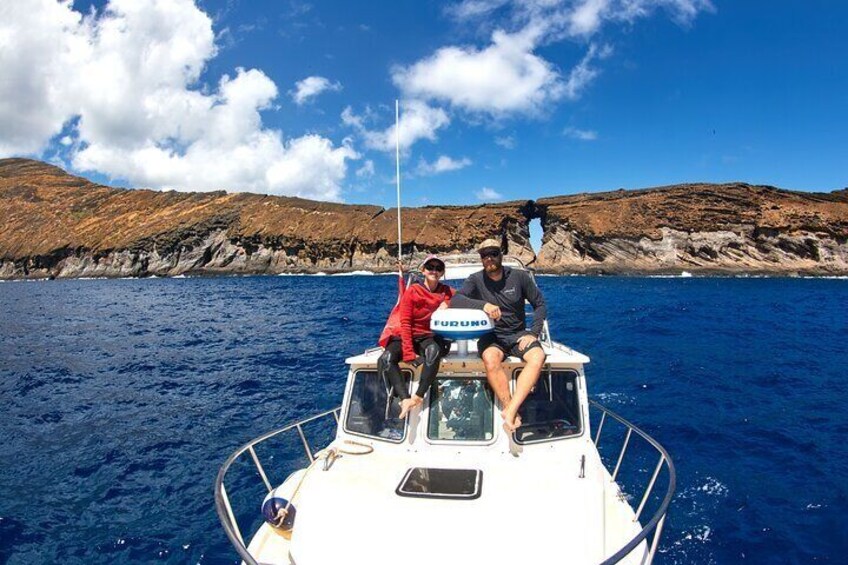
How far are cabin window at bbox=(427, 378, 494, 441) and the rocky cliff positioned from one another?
293ft

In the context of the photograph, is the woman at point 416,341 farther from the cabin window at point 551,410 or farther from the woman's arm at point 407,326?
the cabin window at point 551,410

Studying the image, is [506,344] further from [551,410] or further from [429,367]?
[429,367]

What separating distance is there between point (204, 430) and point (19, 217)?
521 ft

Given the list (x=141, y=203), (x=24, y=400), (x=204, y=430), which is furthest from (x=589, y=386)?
(x=141, y=203)

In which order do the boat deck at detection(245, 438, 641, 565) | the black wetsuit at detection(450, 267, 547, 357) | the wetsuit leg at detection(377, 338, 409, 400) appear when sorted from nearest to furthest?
the boat deck at detection(245, 438, 641, 565), the wetsuit leg at detection(377, 338, 409, 400), the black wetsuit at detection(450, 267, 547, 357)

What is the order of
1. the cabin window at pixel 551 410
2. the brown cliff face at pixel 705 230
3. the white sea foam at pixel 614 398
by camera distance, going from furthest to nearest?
the brown cliff face at pixel 705 230 < the white sea foam at pixel 614 398 < the cabin window at pixel 551 410

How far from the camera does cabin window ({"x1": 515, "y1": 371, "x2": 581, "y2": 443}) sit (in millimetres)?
5828

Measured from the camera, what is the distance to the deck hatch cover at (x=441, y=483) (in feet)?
14.7

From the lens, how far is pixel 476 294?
21.6 ft

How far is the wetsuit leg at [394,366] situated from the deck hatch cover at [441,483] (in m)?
1.11

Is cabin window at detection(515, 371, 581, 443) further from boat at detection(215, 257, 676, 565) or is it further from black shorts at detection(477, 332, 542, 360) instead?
black shorts at detection(477, 332, 542, 360)

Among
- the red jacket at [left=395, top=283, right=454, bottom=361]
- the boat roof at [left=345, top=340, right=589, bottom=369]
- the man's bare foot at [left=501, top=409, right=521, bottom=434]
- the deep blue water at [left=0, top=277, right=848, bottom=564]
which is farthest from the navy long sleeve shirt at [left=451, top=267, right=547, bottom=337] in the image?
the deep blue water at [left=0, top=277, right=848, bottom=564]

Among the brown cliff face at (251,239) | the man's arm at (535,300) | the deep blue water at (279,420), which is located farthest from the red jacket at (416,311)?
the brown cliff face at (251,239)

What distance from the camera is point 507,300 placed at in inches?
252
